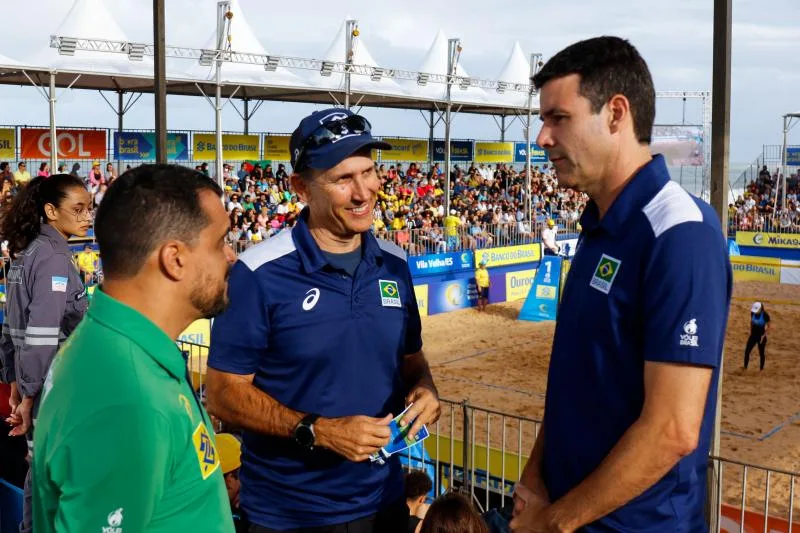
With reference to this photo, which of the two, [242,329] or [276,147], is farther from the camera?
[276,147]

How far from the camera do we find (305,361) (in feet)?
9.11

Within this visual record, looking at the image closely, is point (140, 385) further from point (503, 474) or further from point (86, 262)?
point (86, 262)

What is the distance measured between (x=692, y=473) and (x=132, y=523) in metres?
1.32

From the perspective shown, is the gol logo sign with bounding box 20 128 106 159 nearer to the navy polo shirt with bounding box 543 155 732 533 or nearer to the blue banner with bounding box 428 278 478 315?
the blue banner with bounding box 428 278 478 315

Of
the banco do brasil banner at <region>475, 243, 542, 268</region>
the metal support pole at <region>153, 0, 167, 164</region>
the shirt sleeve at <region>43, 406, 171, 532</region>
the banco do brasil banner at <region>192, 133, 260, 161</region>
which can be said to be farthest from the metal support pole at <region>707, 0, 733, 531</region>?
the banco do brasil banner at <region>192, 133, 260, 161</region>

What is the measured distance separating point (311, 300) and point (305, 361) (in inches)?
8.2

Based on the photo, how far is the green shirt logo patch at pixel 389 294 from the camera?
2.92 meters

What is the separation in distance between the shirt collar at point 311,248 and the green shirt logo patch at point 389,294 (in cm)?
10

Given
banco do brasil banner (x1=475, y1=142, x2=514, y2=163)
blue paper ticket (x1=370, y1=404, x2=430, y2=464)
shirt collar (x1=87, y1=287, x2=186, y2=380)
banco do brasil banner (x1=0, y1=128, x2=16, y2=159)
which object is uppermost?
banco do brasil banner (x1=475, y1=142, x2=514, y2=163)

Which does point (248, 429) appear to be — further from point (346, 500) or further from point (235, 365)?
point (346, 500)

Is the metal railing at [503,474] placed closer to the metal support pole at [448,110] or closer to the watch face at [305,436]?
the watch face at [305,436]

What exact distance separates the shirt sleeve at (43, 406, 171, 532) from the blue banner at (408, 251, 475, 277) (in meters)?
21.3

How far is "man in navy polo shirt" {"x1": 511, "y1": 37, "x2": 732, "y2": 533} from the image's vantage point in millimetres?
1864

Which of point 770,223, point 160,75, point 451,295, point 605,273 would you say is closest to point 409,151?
point 451,295
